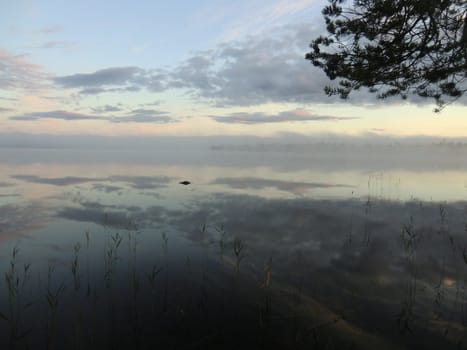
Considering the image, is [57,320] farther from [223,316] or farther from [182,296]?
[223,316]

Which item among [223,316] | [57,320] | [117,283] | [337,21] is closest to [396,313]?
[223,316]

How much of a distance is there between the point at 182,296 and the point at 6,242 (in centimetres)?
867

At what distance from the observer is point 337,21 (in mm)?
12000

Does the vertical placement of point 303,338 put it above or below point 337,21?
below

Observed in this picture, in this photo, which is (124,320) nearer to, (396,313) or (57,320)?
(57,320)

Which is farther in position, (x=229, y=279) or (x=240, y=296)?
(x=229, y=279)

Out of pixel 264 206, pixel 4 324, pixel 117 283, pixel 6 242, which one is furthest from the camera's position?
pixel 264 206

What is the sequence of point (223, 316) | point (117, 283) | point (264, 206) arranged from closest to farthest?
point (223, 316) < point (117, 283) < point (264, 206)

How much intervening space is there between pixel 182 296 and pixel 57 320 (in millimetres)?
2888

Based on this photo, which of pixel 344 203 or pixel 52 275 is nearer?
pixel 52 275

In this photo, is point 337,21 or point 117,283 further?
point 337,21

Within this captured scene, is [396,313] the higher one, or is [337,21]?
[337,21]

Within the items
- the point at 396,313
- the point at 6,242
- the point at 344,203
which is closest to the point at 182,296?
the point at 396,313

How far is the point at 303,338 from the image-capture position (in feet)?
20.3
